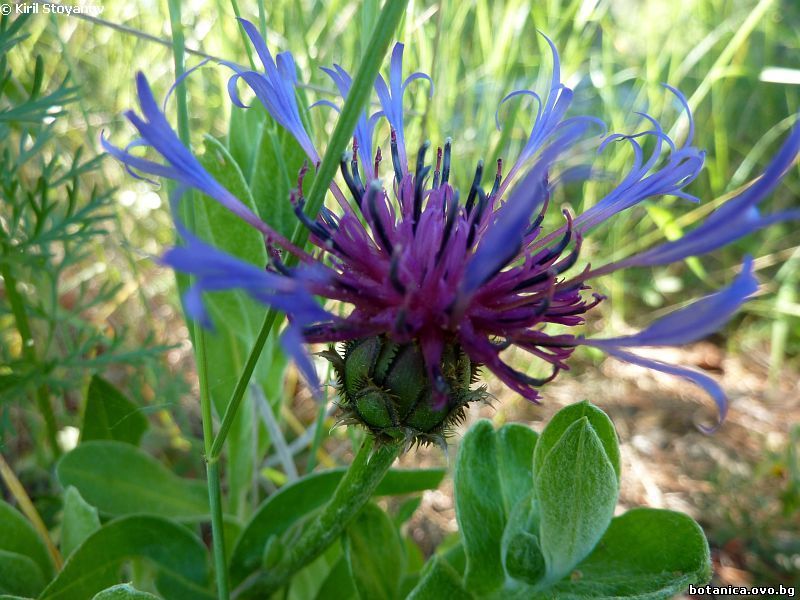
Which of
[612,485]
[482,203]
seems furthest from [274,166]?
[612,485]

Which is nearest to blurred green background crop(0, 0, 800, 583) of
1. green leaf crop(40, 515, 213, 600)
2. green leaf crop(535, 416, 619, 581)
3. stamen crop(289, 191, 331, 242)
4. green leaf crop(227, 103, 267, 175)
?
green leaf crop(227, 103, 267, 175)

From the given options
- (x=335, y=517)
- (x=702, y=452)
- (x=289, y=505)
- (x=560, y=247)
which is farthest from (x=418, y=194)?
(x=702, y=452)

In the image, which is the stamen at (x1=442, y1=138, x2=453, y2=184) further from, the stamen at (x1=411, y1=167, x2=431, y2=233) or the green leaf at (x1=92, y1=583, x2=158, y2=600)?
the green leaf at (x1=92, y1=583, x2=158, y2=600)

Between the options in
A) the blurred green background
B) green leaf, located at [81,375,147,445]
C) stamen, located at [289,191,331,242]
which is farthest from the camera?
the blurred green background

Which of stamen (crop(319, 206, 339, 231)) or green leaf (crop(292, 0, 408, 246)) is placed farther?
stamen (crop(319, 206, 339, 231))

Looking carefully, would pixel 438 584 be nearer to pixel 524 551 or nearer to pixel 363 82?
pixel 524 551

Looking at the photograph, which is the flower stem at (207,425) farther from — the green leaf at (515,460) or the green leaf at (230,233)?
the green leaf at (515,460)
